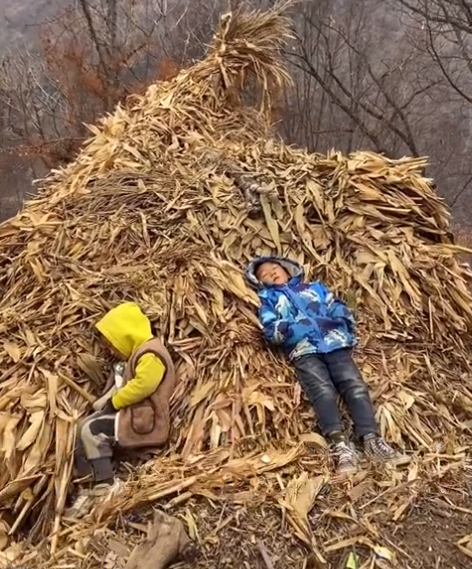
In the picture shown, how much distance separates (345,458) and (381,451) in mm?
230

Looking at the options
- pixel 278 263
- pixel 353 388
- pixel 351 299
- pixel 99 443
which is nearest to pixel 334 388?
pixel 353 388

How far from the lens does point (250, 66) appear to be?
272 inches

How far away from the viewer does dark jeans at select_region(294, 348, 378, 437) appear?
13.7 feet

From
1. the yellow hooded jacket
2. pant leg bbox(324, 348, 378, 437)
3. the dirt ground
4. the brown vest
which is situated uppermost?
the yellow hooded jacket

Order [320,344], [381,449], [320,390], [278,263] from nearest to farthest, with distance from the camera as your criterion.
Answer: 1. [381,449]
2. [320,390]
3. [320,344]
4. [278,263]

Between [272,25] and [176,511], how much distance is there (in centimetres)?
481

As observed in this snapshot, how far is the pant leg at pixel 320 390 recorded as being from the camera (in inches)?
165

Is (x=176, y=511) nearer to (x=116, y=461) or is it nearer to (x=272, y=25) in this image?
(x=116, y=461)

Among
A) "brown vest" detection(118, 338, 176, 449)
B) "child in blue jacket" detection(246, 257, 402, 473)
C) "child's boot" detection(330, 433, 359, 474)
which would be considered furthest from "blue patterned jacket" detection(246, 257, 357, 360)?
"brown vest" detection(118, 338, 176, 449)

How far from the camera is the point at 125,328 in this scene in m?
4.33

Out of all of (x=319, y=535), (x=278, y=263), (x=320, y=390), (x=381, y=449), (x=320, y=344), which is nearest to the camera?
(x=319, y=535)

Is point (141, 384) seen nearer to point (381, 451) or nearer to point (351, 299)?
point (381, 451)

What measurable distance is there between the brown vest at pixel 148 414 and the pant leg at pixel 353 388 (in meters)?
0.93

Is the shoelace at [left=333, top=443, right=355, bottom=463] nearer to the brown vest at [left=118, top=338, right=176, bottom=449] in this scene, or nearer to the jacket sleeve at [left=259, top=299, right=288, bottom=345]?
the jacket sleeve at [left=259, top=299, right=288, bottom=345]
